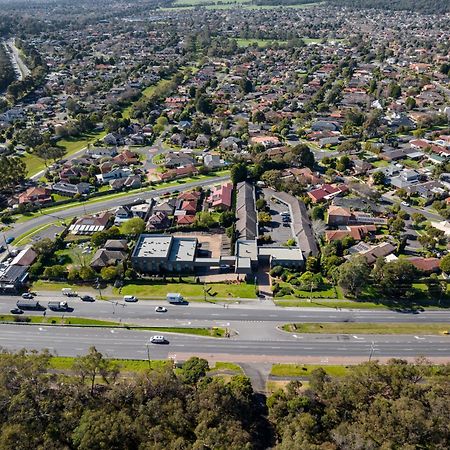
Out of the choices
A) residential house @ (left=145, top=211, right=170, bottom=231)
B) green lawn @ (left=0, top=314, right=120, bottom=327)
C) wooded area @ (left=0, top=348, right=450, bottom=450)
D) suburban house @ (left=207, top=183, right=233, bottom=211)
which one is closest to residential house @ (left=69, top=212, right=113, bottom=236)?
residential house @ (left=145, top=211, right=170, bottom=231)

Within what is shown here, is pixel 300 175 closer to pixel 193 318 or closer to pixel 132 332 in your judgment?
pixel 193 318

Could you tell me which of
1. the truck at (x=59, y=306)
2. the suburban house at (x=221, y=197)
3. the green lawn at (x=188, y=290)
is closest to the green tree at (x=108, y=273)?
the green lawn at (x=188, y=290)

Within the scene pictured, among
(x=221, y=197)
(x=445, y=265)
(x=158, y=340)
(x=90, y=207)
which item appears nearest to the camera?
(x=158, y=340)

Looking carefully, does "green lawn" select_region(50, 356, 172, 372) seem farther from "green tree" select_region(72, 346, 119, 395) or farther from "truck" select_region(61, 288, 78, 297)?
"truck" select_region(61, 288, 78, 297)

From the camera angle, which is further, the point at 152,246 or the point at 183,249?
the point at 183,249

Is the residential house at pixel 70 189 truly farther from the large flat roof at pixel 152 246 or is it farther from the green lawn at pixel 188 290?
the green lawn at pixel 188 290

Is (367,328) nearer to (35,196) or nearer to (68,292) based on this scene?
(68,292)

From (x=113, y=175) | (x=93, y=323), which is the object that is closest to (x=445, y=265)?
(x=93, y=323)
